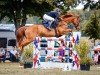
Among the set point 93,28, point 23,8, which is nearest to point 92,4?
point 93,28

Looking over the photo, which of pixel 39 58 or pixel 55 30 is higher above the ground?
pixel 55 30

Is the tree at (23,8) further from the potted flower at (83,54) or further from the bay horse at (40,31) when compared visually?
the potted flower at (83,54)

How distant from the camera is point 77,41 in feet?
60.7

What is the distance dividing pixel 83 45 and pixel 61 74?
3320mm

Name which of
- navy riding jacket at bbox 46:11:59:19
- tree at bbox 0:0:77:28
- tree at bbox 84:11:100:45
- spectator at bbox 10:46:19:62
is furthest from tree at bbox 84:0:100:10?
navy riding jacket at bbox 46:11:59:19

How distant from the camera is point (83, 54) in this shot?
1808 centimetres

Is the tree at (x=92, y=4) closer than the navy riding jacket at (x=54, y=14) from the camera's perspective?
No

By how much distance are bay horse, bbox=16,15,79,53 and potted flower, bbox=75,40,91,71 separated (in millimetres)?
2535

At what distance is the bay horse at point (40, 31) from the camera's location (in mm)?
20531

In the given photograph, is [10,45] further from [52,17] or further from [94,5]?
[52,17]

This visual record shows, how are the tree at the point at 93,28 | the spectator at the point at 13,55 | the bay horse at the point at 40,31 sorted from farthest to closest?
1. the tree at the point at 93,28
2. the spectator at the point at 13,55
3. the bay horse at the point at 40,31

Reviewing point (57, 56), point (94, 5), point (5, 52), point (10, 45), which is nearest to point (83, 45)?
point (57, 56)

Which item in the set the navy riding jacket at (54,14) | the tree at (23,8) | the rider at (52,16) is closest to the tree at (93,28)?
the tree at (23,8)

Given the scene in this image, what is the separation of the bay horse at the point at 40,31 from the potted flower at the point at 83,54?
99.8 inches
